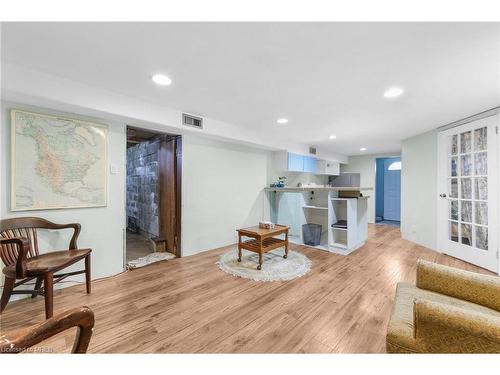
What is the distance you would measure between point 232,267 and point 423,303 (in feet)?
7.59

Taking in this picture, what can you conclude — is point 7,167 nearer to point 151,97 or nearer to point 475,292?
point 151,97

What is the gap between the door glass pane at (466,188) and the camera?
3.22 meters

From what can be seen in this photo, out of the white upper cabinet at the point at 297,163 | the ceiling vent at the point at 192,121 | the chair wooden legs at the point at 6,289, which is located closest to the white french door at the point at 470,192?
the white upper cabinet at the point at 297,163

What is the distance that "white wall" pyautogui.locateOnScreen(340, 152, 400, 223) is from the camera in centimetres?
666

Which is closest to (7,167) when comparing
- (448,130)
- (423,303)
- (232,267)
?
(232,267)

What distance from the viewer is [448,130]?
141 inches

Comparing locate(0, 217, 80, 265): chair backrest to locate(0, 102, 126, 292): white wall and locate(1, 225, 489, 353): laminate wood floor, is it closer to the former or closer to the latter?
locate(0, 102, 126, 292): white wall

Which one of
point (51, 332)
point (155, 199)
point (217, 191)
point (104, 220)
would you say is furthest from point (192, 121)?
point (51, 332)

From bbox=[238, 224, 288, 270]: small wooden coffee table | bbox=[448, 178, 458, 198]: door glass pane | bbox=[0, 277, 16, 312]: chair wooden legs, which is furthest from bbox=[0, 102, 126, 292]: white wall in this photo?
bbox=[448, 178, 458, 198]: door glass pane

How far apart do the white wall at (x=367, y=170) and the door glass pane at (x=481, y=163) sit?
3.38 meters

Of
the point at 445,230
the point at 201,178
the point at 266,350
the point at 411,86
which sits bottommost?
the point at 266,350

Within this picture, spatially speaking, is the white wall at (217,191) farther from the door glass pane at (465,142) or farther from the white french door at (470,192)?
the door glass pane at (465,142)

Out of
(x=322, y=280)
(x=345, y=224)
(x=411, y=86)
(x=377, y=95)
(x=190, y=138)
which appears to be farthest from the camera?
(x=345, y=224)

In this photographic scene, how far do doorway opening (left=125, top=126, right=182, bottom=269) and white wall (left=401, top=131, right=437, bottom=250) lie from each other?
181 inches
